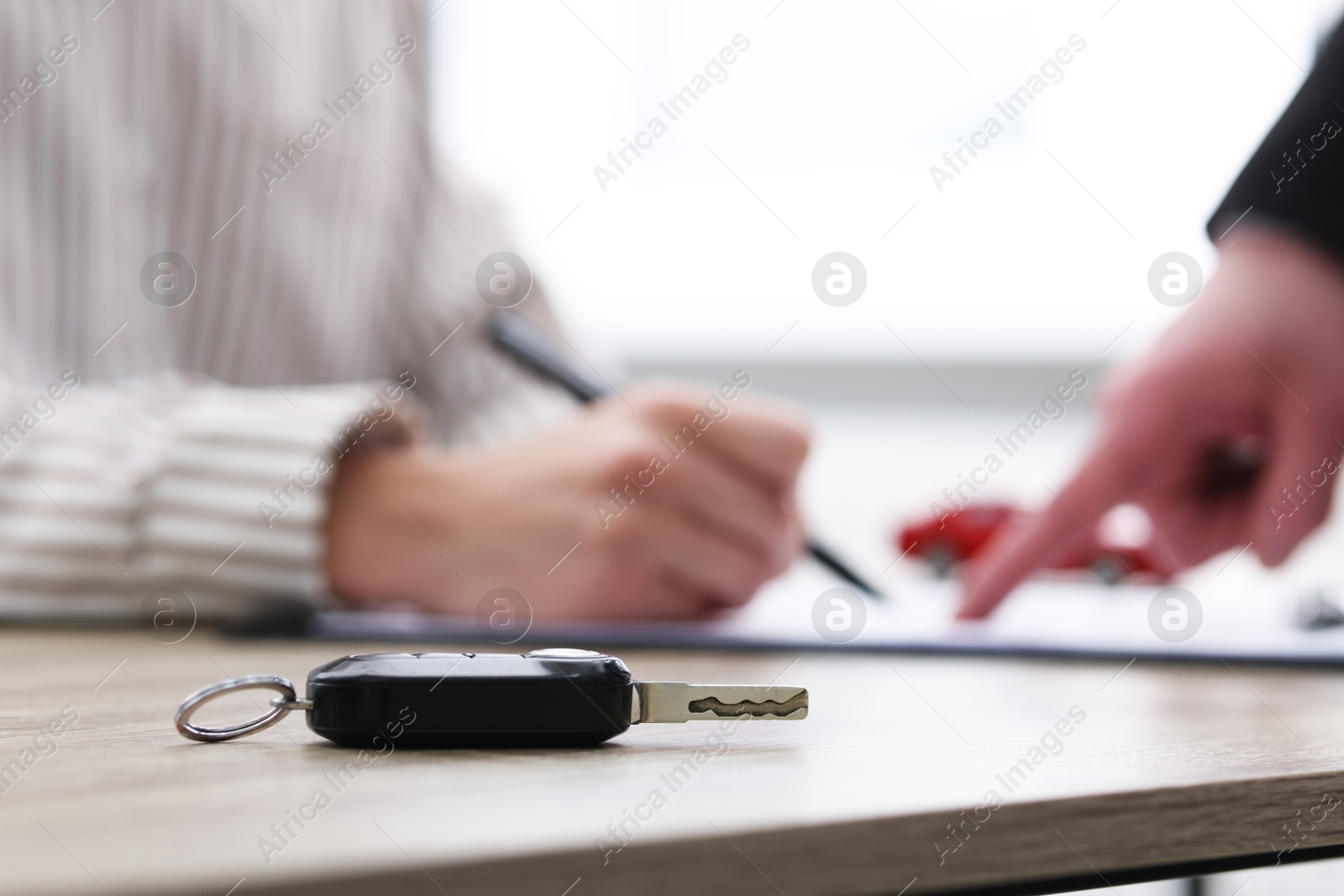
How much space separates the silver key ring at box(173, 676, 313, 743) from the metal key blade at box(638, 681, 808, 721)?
0.09 metres

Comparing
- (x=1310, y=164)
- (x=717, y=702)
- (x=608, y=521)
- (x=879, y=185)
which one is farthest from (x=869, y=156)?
(x=717, y=702)

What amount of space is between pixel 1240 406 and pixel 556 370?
49 cm

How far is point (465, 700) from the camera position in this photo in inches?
10.4

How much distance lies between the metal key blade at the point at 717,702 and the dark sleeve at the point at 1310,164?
0.52 metres

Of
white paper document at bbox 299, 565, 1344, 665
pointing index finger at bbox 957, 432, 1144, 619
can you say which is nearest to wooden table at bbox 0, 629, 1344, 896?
white paper document at bbox 299, 565, 1344, 665

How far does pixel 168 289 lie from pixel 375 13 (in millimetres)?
438

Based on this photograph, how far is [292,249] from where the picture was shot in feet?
3.45

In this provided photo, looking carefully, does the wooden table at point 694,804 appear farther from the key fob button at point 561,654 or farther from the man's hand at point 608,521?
the man's hand at point 608,521

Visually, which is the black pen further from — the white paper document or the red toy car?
the red toy car

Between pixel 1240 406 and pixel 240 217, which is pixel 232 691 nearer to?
pixel 1240 406

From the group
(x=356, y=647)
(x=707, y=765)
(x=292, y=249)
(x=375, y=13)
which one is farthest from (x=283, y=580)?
(x=375, y=13)

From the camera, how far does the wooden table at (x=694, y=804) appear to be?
0.58ft

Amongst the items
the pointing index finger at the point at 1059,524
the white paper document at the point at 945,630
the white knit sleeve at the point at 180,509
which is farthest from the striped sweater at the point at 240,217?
the pointing index finger at the point at 1059,524

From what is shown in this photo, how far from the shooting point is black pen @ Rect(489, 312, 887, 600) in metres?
0.76
